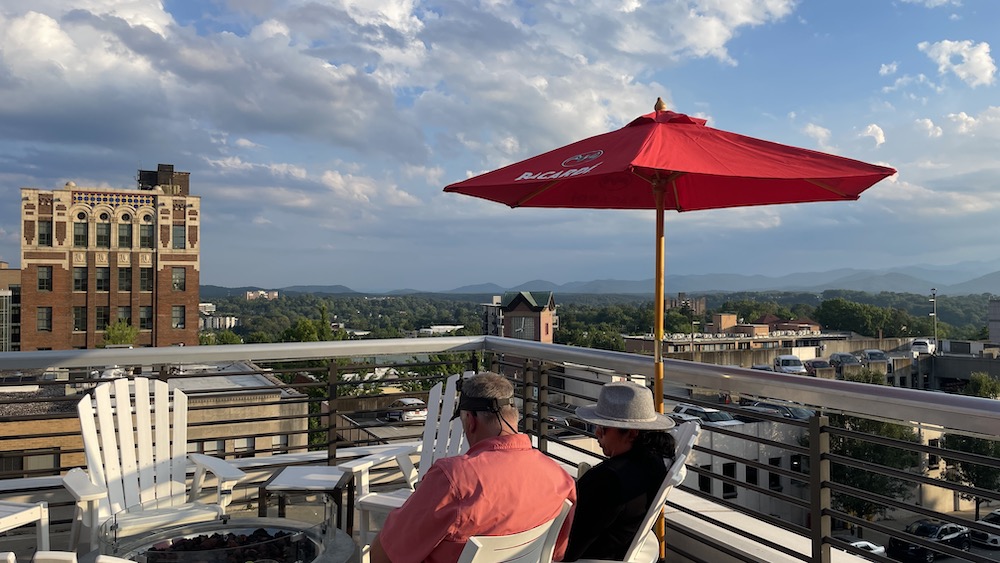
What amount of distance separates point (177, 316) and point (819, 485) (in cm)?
8184

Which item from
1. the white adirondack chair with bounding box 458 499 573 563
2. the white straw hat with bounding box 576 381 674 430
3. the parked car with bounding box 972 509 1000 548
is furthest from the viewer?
the white straw hat with bounding box 576 381 674 430

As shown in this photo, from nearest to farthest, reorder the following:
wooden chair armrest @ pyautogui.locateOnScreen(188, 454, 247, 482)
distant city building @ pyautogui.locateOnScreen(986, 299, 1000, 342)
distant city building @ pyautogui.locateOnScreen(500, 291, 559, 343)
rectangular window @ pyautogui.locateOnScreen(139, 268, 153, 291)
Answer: wooden chair armrest @ pyautogui.locateOnScreen(188, 454, 247, 482) → distant city building @ pyautogui.locateOnScreen(500, 291, 559, 343) → distant city building @ pyautogui.locateOnScreen(986, 299, 1000, 342) → rectangular window @ pyautogui.locateOnScreen(139, 268, 153, 291)

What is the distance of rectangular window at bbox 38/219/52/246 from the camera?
70688 millimetres

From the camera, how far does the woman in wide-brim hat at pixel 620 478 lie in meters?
2.26

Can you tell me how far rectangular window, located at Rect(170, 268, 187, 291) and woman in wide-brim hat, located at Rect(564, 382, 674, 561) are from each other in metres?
82.0

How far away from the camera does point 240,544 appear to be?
238 cm

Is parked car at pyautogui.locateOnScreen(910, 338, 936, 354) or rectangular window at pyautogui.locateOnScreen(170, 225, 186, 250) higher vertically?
rectangular window at pyautogui.locateOnScreen(170, 225, 186, 250)

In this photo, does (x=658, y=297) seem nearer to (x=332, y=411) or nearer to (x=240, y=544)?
(x=240, y=544)

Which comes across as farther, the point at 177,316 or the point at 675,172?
the point at 177,316

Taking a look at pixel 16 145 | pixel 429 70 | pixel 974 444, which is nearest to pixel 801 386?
pixel 429 70

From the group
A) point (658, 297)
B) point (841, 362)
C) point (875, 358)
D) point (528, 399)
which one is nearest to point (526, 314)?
point (841, 362)

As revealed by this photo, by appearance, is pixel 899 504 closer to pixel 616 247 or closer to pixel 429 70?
pixel 616 247

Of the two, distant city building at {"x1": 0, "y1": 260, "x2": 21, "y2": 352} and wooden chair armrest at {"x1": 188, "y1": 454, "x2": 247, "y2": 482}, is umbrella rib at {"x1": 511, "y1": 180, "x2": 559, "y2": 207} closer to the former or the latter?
wooden chair armrest at {"x1": 188, "y1": 454, "x2": 247, "y2": 482}

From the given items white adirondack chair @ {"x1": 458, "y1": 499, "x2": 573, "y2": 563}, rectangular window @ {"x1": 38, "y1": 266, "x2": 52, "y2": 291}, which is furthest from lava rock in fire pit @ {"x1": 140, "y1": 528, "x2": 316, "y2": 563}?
rectangular window @ {"x1": 38, "y1": 266, "x2": 52, "y2": 291}
